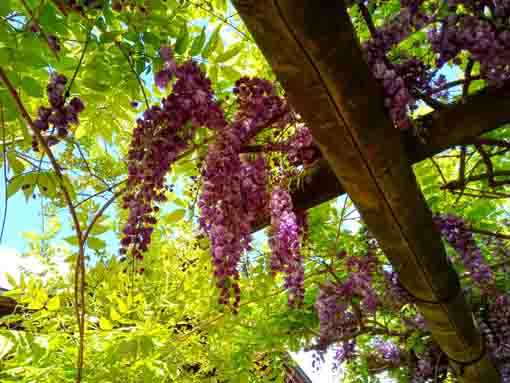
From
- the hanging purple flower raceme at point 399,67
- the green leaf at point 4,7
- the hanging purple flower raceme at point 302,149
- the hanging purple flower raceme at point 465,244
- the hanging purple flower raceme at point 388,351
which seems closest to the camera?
the hanging purple flower raceme at point 399,67

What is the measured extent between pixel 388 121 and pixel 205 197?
372mm

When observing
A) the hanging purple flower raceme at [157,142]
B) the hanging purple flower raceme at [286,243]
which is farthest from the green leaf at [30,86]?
the hanging purple flower raceme at [286,243]

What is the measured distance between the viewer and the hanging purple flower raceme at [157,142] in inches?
30.3

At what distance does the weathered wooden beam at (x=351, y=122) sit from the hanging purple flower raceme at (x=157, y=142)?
0.92 feet

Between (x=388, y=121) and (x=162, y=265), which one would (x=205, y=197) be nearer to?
(x=388, y=121)

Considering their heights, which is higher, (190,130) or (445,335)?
(190,130)

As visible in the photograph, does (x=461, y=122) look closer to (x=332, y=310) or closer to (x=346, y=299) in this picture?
(x=346, y=299)

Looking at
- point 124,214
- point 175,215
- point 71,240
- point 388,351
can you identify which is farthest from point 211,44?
point 388,351

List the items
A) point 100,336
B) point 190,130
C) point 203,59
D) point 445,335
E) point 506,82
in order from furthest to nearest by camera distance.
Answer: point 100,336 < point 445,335 < point 203,59 < point 190,130 < point 506,82

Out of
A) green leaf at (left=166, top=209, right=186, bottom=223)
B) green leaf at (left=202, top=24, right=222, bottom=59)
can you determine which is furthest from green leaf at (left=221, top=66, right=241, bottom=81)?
green leaf at (left=166, top=209, right=186, bottom=223)

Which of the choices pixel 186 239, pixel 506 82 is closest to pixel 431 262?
pixel 506 82

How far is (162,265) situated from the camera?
2.56 metres

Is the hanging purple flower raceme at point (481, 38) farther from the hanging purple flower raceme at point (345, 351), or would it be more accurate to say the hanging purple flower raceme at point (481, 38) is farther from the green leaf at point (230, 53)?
the hanging purple flower raceme at point (345, 351)

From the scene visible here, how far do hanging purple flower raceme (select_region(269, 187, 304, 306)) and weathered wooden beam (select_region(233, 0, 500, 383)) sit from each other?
18 centimetres
